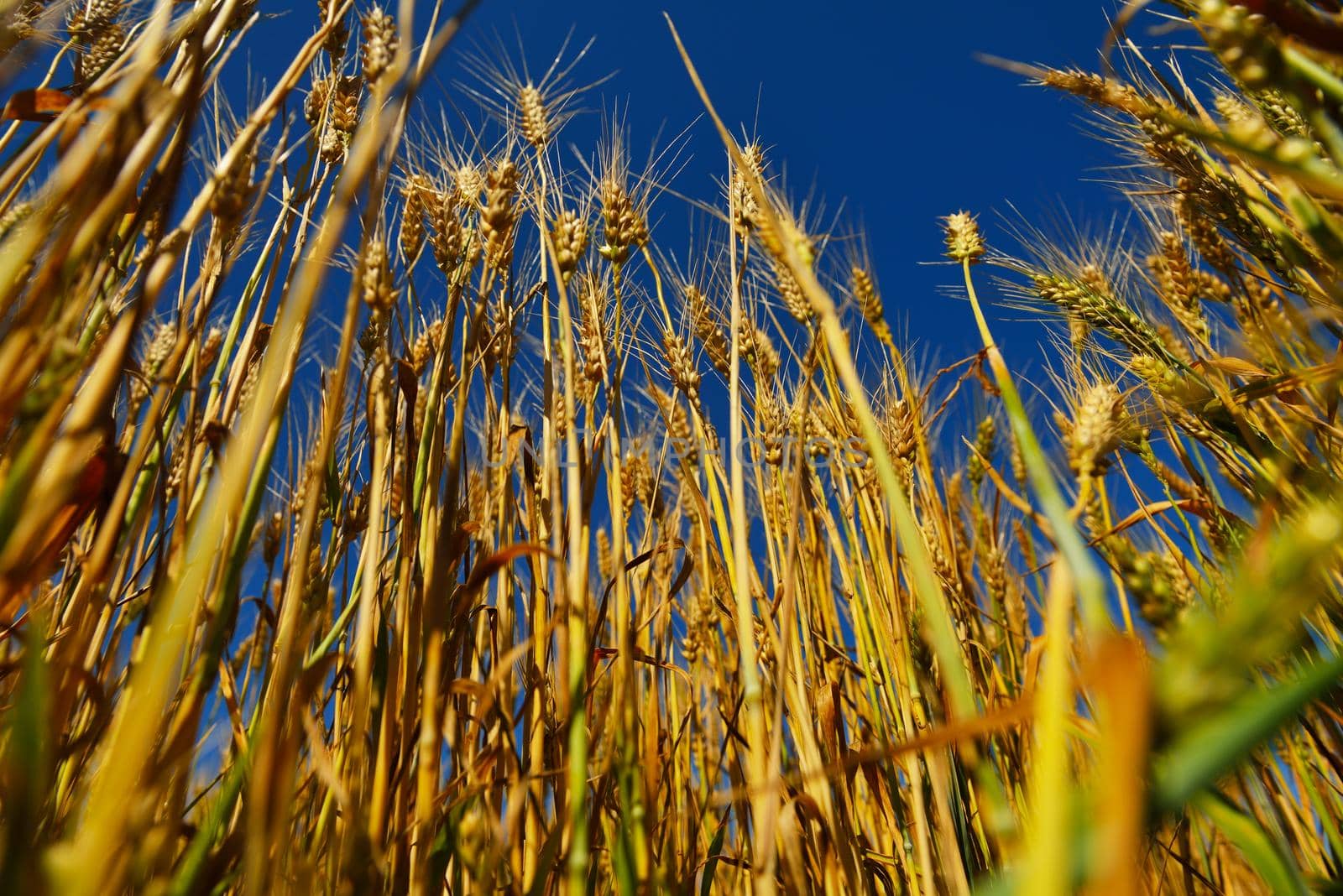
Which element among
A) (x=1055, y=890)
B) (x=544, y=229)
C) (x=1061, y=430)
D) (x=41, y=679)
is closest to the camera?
(x=1055, y=890)

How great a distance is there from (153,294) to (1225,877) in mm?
1889

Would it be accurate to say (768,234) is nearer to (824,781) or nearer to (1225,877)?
(824,781)

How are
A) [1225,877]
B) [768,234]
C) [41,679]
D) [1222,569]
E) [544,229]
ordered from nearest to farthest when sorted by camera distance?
[41,679]
[768,234]
[544,229]
[1222,569]
[1225,877]

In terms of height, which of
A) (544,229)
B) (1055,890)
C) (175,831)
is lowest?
(1055,890)

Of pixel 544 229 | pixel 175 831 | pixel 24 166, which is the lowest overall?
pixel 175 831

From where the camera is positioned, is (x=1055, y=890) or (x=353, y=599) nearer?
(x=1055, y=890)

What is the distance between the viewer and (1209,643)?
0.30 m

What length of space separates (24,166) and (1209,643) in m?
0.95

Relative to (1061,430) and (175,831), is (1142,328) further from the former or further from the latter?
(175,831)

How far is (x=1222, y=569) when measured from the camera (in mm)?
1252

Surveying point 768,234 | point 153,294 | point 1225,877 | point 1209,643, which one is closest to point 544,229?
point 768,234

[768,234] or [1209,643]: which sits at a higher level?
[768,234]

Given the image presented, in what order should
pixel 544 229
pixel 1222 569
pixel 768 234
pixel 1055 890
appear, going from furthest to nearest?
pixel 1222 569, pixel 544 229, pixel 768 234, pixel 1055 890

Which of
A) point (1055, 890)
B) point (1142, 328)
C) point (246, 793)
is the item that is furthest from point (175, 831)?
point (1142, 328)
